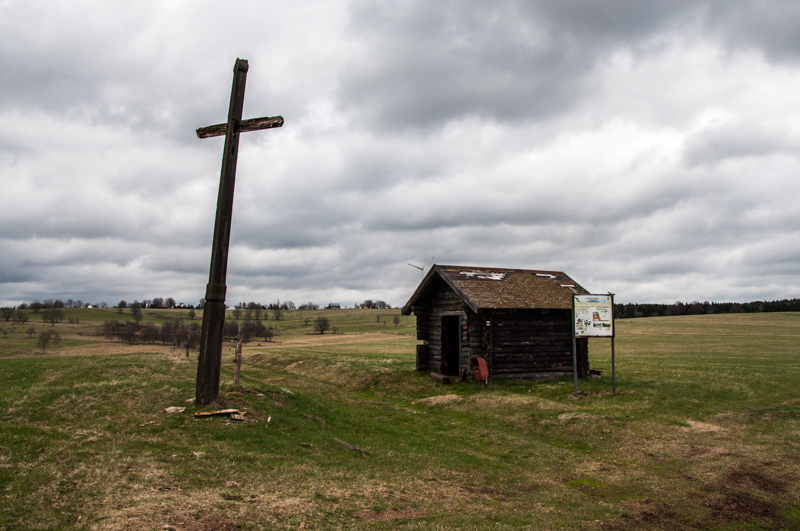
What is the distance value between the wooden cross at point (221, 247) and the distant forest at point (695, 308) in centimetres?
11358

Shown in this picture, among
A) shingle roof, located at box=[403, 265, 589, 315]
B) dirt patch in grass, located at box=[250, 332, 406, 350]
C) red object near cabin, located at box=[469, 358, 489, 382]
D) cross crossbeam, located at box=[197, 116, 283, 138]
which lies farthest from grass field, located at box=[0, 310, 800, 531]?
dirt patch in grass, located at box=[250, 332, 406, 350]

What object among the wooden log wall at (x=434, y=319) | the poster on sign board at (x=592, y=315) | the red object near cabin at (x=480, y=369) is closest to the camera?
the poster on sign board at (x=592, y=315)

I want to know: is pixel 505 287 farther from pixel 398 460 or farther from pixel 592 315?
→ pixel 398 460

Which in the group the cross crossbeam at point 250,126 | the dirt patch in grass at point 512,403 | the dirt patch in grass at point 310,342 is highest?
the cross crossbeam at point 250,126

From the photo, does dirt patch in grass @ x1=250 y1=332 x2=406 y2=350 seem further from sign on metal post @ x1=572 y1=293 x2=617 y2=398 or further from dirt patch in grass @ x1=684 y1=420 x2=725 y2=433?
dirt patch in grass @ x1=684 y1=420 x2=725 y2=433

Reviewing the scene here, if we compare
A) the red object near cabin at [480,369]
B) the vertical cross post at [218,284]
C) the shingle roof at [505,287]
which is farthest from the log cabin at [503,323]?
the vertical cross post at [218,284]

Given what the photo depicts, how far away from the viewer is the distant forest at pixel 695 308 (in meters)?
111

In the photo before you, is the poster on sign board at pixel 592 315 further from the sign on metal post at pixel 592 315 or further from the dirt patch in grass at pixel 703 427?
the dirt patch in grass at pixel 703 427

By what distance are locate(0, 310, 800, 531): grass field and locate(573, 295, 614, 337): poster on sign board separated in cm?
231

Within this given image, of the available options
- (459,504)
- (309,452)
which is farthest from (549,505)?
(309,452)

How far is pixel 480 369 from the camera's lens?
19.3 metres

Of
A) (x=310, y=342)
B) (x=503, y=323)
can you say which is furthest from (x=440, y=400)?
(x=310, y=342)

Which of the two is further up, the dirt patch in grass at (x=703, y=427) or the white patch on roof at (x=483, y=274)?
the white patch on roof at (x=483, y=274)

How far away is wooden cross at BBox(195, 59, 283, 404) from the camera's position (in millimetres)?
10836
